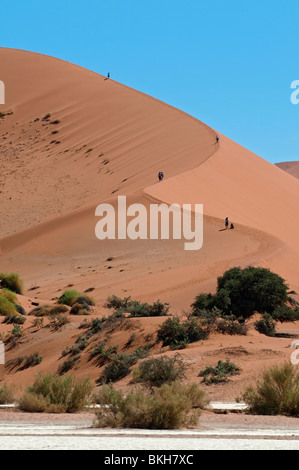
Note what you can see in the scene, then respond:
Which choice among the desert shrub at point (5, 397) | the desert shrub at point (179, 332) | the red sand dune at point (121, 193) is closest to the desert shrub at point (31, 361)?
the red sand dune at point (121, 193)

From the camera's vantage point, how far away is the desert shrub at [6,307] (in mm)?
25141

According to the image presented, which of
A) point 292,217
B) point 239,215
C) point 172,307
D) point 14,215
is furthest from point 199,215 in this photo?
point 14,215

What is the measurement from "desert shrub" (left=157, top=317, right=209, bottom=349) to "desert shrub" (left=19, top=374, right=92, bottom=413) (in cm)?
609

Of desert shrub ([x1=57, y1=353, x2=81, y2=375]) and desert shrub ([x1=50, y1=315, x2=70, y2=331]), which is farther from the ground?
desert shrub ([x1=50, y1=315, x2=70, y2=331])

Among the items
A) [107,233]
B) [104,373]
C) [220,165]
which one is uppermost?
[220,165]

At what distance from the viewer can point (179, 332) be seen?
17.8 meters

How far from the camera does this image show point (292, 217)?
143ft

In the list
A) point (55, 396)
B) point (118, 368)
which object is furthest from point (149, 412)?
point (118, 368)

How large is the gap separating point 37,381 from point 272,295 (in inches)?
512

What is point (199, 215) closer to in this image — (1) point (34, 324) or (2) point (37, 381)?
(1) point (34, 324)

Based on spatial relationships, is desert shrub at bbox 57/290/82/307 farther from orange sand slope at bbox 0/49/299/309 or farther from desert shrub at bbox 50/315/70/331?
desert shrub at bbox 50/315/70/331

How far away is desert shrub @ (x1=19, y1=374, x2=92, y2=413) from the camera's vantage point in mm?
11453

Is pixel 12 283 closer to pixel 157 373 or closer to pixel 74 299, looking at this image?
pixel 74 299

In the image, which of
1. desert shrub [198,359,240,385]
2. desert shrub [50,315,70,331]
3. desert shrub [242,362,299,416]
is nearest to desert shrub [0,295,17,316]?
desert shrub [50,315,70,331]
